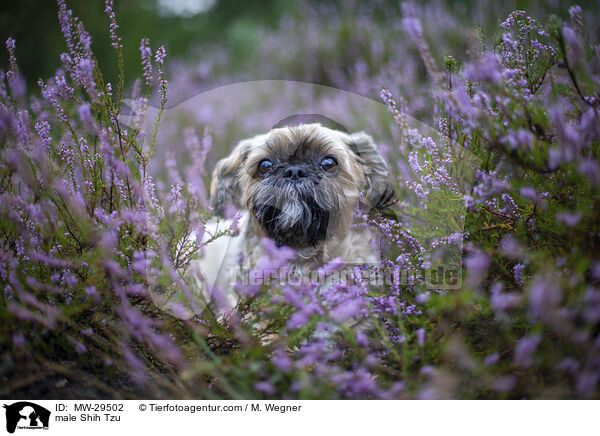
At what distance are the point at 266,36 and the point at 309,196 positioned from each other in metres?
2.41

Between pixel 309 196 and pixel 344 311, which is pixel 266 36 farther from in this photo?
pixel 344 311

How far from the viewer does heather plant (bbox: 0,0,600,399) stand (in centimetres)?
127

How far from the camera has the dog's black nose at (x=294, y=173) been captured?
1994 mm

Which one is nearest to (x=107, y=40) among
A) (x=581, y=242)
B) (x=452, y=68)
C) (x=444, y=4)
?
(x=452, y=68)

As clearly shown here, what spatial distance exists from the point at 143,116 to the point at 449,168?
146cm

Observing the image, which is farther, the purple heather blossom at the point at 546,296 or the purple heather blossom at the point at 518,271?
the purple heather blossom at the point at 518,271

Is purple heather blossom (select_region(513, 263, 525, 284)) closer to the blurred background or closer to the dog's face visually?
the dog's face

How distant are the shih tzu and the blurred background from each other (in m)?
0.81

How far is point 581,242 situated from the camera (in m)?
1.28

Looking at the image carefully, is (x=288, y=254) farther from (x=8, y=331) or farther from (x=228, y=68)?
(x=228, y=68)

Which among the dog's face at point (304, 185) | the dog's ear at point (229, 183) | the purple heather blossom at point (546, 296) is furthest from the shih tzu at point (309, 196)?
the purple heather blossom at point (546, 296)

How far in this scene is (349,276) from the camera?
1873mm

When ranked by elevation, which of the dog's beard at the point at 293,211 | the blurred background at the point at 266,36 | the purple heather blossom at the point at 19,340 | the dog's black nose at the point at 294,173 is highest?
the blurred background at the point at 266,36

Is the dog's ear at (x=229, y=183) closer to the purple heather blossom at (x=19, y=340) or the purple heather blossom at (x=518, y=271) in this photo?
the purple heather blossom at (x=19, y=340)
